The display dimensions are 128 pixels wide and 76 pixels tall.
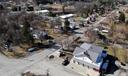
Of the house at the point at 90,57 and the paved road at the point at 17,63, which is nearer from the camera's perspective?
the paved road at the point at 17,63

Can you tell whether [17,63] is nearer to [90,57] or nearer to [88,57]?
[88,57]

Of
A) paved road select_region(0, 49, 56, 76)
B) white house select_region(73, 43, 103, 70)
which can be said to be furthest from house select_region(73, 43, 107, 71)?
paved road select_region(0, 49, 56, 76)

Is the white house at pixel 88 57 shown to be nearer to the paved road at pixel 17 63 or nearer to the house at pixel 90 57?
the house at pixel 90 57

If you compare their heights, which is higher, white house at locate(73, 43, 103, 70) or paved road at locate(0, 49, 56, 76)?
white house at locate(73, 43, 103, 70)

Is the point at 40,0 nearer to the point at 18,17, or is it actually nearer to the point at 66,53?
the point at 18,17

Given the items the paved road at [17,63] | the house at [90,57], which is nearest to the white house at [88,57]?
the house at [90,57]

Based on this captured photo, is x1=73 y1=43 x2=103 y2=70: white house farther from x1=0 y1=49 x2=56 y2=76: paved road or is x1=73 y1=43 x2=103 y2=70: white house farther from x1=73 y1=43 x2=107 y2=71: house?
x1=0 y1=49 x2=56 y2=76: paved road

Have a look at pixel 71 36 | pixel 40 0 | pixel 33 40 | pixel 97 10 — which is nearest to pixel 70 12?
pixel 97 10

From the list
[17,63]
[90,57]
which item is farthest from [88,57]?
[17,63]
